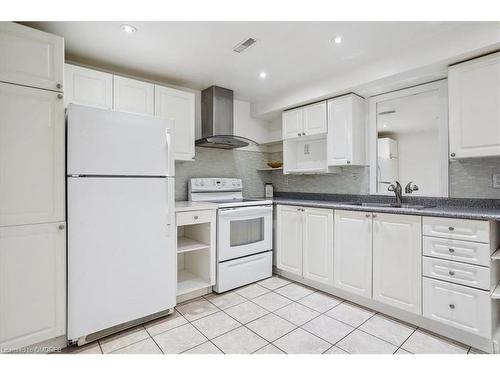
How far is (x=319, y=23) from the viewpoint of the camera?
1.94m

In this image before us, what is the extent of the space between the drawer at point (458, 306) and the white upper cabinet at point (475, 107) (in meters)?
1.01

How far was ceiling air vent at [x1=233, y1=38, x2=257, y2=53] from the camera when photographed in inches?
85.7

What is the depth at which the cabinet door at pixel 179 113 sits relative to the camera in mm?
2766

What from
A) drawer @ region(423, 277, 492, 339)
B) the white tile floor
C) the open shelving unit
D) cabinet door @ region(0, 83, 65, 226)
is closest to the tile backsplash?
the open shelving unit

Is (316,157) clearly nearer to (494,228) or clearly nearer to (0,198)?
(494,228)

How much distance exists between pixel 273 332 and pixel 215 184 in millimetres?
1873

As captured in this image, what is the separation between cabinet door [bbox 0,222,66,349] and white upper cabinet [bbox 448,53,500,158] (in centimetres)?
300

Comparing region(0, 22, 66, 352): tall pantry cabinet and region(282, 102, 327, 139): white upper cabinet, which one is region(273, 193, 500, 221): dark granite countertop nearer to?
region(282, 102, 327, 139): white upper cabinet

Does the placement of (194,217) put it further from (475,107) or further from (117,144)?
(475,107)

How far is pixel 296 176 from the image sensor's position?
3826 mm

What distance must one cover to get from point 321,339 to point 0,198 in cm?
226

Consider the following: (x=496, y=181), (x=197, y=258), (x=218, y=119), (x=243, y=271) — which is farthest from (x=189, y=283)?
(x=496, y=181)

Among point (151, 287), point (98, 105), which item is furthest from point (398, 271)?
point (98, 105)

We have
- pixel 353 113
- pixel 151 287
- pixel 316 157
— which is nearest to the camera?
pixel 151 287
